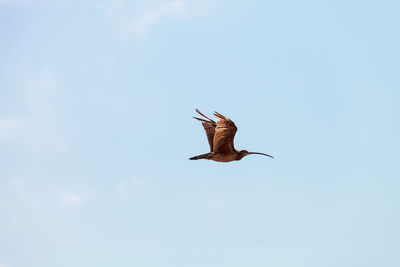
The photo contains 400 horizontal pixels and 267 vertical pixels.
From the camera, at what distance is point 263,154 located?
206 feet

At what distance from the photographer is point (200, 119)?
6256 cm

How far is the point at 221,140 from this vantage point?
59.7m

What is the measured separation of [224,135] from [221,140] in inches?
24.3

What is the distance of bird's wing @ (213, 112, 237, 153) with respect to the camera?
189ft

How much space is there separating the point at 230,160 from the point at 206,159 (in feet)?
5.53

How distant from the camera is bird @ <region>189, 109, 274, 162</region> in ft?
191

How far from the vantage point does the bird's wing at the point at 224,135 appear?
5762cm

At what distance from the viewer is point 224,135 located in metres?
59.2

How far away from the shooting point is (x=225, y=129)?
58.5 meters

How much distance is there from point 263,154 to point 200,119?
15.7 ft

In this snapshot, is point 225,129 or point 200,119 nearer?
point 225,129

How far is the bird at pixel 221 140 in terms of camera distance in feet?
191

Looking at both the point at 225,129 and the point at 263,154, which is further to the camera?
the point at 263,154
